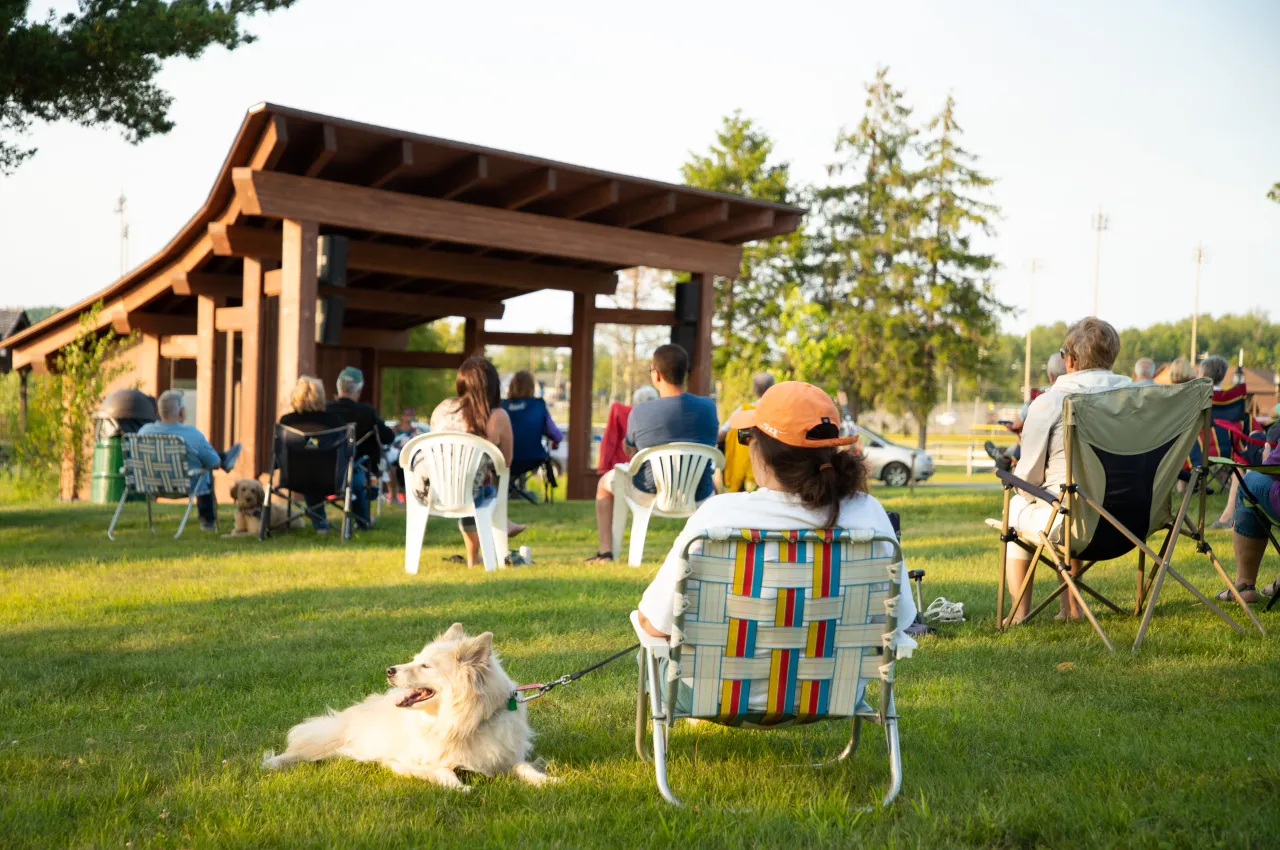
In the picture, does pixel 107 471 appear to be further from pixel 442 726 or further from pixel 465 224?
pixel 442 726

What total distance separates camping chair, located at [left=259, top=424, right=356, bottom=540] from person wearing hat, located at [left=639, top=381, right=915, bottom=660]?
6.38m

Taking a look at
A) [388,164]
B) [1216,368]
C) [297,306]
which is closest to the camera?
[1216,368]

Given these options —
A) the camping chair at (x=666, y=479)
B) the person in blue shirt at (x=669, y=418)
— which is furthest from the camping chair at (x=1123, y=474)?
the person in blue shirt at (x=669, y=418)

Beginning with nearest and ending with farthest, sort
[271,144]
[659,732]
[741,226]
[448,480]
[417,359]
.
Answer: [659,732], [448,480], [271,144], [741,226], [417,359]

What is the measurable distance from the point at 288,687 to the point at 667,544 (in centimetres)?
512

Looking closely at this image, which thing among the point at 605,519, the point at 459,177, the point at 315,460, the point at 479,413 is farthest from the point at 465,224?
the point at 605,519

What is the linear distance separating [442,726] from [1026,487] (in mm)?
2874

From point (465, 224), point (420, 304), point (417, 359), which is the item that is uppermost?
point (465, 224)

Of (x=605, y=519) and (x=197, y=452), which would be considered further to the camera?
(x=197, y=452)

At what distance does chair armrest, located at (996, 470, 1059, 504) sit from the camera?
4.77 meters

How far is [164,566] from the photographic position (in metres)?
7.56

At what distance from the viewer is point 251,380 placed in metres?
12.3

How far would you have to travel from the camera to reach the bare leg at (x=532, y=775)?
→ 3137 mm

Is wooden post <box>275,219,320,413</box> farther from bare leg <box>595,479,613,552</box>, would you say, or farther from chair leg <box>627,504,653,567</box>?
chair leg <box>627,504,653,567</box>
